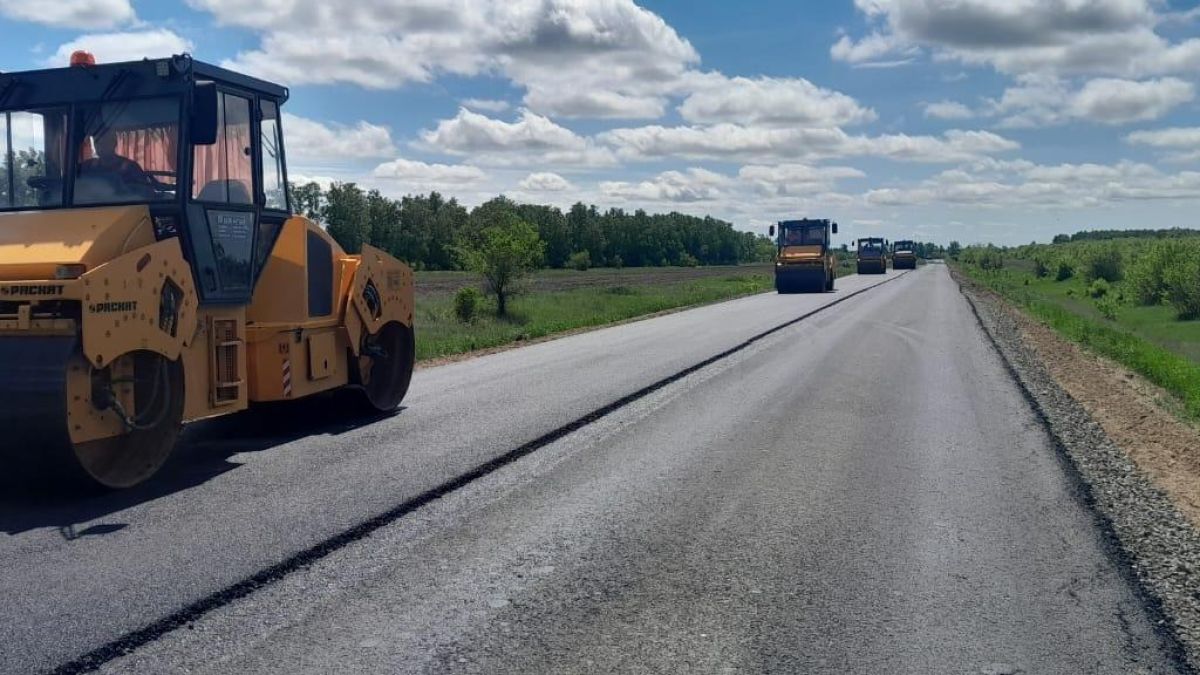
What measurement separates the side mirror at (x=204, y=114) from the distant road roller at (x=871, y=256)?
7228 cm

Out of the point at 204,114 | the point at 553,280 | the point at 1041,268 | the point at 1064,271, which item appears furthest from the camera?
the point at 1041,268

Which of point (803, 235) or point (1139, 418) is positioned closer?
point (1139, 418)

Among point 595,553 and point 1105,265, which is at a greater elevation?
point 1105,265

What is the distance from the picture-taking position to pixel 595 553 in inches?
244

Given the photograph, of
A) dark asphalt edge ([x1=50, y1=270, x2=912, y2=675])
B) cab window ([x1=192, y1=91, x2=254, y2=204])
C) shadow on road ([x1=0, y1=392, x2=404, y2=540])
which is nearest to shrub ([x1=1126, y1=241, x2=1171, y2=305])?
dark asphalt edge ([x1=50, y1=270, x2=912, y2=675])

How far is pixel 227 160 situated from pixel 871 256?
2843 inches

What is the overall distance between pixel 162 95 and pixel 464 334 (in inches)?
620

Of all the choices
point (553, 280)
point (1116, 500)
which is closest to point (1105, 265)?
point (553, 280)

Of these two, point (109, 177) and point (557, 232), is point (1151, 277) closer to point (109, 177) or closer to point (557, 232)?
point (109, 177)

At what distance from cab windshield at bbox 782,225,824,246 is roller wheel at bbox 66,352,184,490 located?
1599 inches

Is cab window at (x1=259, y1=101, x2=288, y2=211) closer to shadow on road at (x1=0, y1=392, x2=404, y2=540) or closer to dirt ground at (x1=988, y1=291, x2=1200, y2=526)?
shadow on road at (x1=0, y1=392, x2=404, y2=540)

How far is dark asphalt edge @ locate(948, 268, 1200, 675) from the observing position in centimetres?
517

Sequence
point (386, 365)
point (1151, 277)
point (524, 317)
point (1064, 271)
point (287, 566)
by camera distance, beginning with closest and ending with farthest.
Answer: point (287, 566), point (386, 365), point (524, 317), point (1151, 277), point (1064, 271)

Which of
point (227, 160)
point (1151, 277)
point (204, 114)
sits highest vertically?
point (204, 114)
